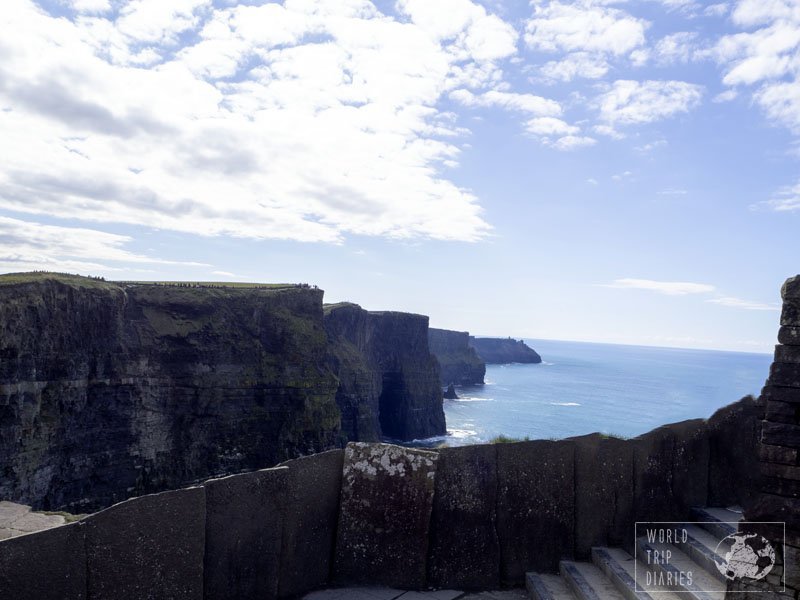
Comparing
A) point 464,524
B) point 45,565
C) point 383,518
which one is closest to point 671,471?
point 464,524

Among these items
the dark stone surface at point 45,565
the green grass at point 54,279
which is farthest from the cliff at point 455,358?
the dark stone surface at point 45,565

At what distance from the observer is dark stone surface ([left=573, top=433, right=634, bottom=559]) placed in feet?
21.7

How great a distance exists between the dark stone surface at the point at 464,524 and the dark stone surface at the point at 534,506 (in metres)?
0.15

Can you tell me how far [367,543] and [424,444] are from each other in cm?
8917

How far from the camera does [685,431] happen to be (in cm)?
745

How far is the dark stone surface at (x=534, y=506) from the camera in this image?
6383 mm

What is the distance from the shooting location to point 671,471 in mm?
7262

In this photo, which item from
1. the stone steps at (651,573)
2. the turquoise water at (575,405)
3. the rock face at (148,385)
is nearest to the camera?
the stone steps at (651,573)

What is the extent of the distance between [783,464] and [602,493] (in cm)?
239

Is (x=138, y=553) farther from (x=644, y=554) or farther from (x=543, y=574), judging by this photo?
(x=644, y=554)

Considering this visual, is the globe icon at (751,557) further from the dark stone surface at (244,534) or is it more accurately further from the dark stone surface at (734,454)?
the dark stone surface at (244,534)

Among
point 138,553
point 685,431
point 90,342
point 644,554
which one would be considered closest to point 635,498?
point 644,554

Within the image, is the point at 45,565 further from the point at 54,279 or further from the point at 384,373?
the point at 384,373

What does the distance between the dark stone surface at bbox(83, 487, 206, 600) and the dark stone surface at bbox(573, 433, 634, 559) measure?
4.27m
